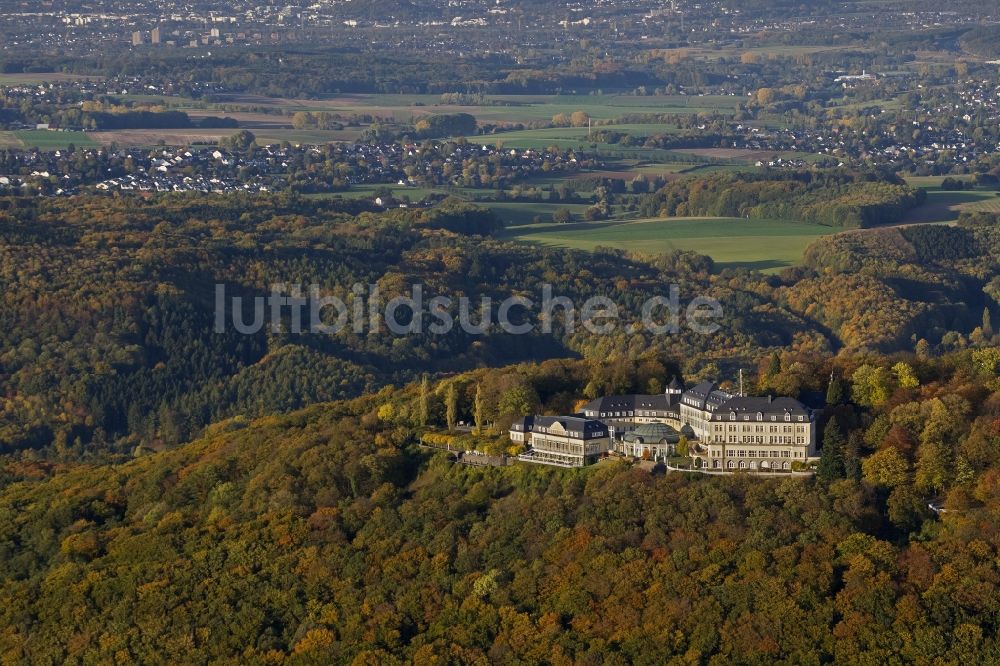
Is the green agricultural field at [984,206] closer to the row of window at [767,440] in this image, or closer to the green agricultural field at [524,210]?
the green agricultural field at [524,210]

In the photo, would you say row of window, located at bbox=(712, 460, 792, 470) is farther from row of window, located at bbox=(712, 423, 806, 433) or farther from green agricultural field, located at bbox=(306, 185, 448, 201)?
green agricultural field, located at bbox=(306, 185, 448, 201)

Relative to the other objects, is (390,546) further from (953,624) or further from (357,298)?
(357,298)

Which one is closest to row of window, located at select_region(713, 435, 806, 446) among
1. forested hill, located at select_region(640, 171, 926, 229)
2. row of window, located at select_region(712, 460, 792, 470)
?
row of window, located at select_region(712, 460, 792, 470)

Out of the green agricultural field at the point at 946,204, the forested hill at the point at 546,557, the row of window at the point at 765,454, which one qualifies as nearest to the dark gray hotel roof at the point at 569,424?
the forested hill at the point at 546,557

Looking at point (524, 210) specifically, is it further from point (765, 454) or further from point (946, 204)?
point (765, 454)

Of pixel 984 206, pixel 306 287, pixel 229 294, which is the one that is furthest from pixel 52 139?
pixel 984 206

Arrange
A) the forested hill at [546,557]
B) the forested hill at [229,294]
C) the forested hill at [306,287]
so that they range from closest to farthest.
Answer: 1. the forested hill at [546,557]
2. the forested hill at [229,294]
3. the forested hill at [306,287]
